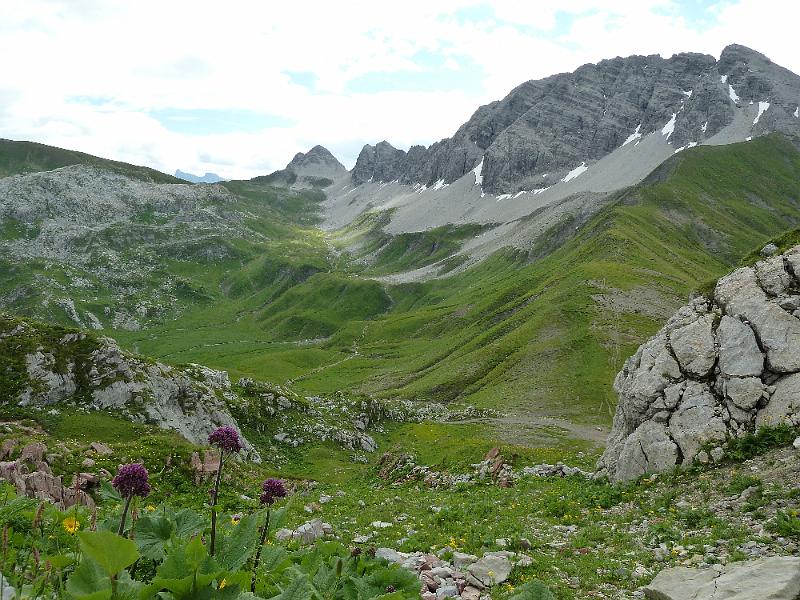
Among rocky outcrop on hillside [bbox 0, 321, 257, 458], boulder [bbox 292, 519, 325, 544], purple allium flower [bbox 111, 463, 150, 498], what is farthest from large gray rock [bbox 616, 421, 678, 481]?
rocky outcrop on hillside [bbox 0, 321, 257, 458]

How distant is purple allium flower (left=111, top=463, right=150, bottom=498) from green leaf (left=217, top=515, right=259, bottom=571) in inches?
38.8

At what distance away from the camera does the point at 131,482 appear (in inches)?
203

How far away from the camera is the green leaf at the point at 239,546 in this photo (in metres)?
4.55

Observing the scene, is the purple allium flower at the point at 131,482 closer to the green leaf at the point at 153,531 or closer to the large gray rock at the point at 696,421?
the green leaf at the point at 153,531

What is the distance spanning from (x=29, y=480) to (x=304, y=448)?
31708 mm

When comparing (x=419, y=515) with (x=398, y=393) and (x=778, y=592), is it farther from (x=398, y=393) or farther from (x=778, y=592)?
(x=398, y=393)

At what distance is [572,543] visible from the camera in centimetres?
1584

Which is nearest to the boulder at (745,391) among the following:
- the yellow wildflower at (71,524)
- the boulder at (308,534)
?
the boulder at (308,534)

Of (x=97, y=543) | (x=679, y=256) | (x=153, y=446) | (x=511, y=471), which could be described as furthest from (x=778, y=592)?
(x=679, y=256)

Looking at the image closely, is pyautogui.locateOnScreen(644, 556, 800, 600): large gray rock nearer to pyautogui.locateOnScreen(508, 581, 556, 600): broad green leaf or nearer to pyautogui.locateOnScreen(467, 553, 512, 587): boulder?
pyautogui.locateOnScreen(467, 553, 512, 587): boulder

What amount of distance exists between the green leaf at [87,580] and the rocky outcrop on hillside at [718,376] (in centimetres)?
2230

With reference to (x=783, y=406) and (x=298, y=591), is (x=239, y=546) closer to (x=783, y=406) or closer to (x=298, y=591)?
(x=298, y=591)

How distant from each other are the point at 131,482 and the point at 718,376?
2462cm

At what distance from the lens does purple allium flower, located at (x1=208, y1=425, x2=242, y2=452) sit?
21.1 ft
